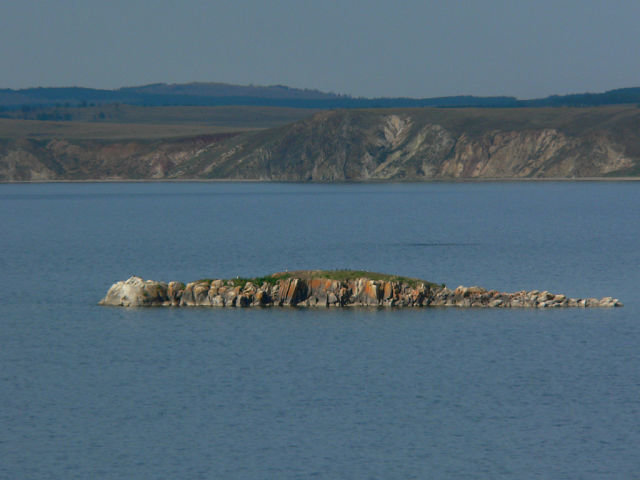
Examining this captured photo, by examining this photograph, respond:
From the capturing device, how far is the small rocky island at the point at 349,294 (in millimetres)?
62312

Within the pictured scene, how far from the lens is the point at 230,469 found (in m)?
35.2

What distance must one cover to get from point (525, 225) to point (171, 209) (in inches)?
2627

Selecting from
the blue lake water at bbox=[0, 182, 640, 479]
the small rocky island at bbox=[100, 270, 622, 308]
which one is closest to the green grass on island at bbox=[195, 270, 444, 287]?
the small rocky island at bbox=[100, 270, 622, 308]

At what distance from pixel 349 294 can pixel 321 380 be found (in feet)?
50.8

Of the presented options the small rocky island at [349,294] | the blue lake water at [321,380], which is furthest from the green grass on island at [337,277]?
the blue lake water at [321,380]

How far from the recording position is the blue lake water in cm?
3625

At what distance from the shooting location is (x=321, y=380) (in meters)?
47.3

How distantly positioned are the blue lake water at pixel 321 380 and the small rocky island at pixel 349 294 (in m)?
1.10

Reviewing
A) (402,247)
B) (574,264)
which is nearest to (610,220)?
(402,247)

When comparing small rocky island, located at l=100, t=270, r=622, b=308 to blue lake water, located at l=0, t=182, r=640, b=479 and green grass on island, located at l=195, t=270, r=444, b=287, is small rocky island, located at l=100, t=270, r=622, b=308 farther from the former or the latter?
blue lake water, located at l=0, t=182, r=640, b=479

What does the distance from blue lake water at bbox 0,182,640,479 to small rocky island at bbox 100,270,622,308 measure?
1097 mm

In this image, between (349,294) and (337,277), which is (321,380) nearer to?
(349,294)

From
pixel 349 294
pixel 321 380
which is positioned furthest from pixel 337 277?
pixel 321 380

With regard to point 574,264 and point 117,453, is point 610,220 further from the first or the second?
point 117,453
